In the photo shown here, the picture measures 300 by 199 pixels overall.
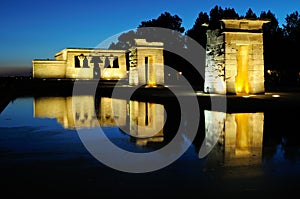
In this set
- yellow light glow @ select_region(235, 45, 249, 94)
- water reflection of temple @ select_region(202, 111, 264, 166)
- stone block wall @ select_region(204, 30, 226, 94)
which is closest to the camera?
water reflection of temple @ select_region(202, 111, 264, 166)

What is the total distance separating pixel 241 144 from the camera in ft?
24.0

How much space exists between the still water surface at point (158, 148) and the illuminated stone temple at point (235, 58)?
8226 millimetres

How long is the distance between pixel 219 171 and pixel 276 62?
37237 millimetres

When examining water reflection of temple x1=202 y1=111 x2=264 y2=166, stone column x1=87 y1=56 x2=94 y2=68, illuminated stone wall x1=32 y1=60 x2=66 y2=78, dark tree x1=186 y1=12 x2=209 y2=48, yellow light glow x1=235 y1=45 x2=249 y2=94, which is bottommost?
water reflection of temple x1=202 y1=111 x2=264 y2=166

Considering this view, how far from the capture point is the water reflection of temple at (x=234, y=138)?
6.09 metres

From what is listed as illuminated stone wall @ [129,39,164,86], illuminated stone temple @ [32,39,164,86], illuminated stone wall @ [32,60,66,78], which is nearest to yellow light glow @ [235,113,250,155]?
illuminated stone wall @ [129,39,164,86]

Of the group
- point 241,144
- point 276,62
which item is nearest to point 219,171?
point 241,144

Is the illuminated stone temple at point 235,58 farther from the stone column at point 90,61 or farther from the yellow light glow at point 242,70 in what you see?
the stone column at point 90,61

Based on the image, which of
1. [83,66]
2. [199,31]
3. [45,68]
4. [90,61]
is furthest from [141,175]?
[45,68]

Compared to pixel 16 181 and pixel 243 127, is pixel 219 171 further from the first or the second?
Result: pixel 243 127

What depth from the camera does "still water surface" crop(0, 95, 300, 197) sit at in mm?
4555

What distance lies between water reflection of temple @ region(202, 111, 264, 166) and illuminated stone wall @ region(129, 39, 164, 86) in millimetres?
20046

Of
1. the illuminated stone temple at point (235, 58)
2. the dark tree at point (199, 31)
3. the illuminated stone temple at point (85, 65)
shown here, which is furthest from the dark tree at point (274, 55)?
the illuminated stone temple at point (85, 65)

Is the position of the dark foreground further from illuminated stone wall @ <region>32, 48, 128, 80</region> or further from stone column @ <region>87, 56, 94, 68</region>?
stone column @ <region>87, 56, 94, 68</region>
